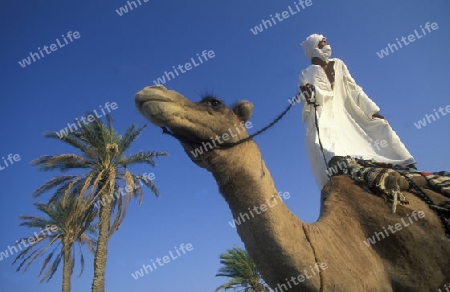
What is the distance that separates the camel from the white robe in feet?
4.24

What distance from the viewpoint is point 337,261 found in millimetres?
3131

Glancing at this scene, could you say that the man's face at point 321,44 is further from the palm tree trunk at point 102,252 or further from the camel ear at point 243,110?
the palm tree trunk at point 102,252

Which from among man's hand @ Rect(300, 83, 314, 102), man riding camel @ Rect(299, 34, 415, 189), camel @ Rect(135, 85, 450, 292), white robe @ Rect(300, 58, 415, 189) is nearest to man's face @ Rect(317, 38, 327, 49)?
man riding camel @ Rect(299, 34, 415, 189)

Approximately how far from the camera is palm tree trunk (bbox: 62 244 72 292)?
20.8m

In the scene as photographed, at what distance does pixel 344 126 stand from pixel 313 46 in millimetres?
1542

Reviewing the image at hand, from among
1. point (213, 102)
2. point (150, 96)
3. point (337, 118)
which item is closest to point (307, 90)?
point (337, 118)

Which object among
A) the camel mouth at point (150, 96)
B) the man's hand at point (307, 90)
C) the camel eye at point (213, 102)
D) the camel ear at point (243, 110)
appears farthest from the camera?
the man's hand at point (307, 90)

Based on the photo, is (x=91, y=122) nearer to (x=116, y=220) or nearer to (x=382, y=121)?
(x=116, y=220)

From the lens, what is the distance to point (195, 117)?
298cm

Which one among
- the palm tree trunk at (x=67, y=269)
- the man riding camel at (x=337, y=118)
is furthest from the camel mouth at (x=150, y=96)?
the palm tree trunk at (x=67, y=269)

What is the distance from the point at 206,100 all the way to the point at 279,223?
1.28 m

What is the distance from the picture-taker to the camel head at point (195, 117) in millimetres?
2783

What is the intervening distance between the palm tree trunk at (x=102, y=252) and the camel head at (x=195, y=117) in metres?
13.7

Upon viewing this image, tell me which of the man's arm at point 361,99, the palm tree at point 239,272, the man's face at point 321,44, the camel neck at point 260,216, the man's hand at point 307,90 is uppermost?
the man's face at point 321,44
